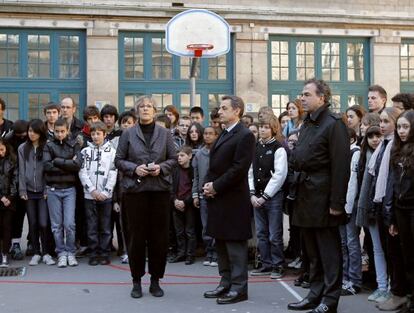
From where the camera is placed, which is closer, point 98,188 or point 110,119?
point 98,188

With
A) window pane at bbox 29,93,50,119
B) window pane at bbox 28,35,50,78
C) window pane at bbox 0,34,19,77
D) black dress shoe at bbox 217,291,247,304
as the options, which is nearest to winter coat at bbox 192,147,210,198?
black dress shoe at bbox 217,291,247,304

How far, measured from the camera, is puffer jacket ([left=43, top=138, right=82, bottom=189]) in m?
9.03

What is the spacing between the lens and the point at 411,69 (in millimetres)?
21000

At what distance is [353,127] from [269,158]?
113 cm

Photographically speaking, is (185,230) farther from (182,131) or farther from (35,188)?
(35,188)

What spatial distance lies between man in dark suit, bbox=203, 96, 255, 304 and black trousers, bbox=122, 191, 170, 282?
0.54 m

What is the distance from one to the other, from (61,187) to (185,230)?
1.89 meters

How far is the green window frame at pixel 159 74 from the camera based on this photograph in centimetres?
1908

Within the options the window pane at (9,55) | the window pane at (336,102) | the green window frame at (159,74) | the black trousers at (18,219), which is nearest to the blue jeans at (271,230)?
the black trousers at (18,219)

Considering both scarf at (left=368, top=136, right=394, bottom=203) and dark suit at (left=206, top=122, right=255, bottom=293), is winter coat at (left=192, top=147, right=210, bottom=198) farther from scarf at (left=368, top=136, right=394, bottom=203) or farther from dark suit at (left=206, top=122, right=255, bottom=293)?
scarf at (left=368, top=136, right=394, bottom=203)

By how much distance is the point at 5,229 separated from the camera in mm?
9164

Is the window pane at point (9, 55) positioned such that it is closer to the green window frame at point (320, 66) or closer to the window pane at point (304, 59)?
the green window frame at point (320, 66)

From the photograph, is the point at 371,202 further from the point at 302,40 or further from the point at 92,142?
the point at 302,40

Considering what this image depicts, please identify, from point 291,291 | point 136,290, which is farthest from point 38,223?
point 291,291
